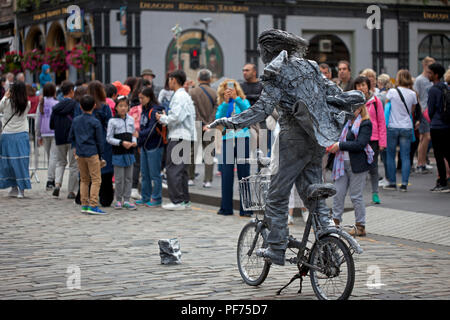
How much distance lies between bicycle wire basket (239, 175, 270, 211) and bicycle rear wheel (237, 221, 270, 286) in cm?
20

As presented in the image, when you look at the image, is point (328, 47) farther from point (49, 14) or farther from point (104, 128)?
point (104, 128)

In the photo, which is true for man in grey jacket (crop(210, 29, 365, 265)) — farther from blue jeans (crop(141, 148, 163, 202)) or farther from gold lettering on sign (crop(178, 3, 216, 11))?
gold lettering on sign (crop(178, 3, 216, 11))

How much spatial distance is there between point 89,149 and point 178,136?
4.49 feet

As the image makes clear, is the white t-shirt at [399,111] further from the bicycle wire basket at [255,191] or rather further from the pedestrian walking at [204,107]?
the bicycle wire basket at [255,191]

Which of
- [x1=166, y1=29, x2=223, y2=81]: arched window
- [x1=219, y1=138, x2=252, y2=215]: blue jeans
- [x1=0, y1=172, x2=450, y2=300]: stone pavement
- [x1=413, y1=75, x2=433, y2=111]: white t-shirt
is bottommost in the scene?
[x1=0, y1=172, x2=450, y2=300]: stone pavement

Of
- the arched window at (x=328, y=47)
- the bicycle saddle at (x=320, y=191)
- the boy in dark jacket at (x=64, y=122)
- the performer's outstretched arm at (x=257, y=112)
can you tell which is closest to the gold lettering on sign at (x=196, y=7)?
the arched window at (x=328, y=47)

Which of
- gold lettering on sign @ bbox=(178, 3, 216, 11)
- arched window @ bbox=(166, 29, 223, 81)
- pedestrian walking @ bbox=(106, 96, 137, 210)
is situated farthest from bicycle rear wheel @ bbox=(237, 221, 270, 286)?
gold lettering on sign @ bbox=(178, 3, 216, 11)

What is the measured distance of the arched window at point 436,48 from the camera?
129ft

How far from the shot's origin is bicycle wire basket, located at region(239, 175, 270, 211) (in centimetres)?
674

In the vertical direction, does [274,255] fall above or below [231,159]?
below

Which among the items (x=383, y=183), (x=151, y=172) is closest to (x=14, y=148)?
(x=151, y=172)

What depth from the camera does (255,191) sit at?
6.77m
